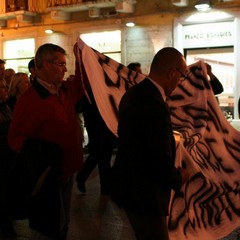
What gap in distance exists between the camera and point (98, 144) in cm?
805

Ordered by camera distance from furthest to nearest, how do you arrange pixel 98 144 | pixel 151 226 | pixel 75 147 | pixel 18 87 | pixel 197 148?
pixel 98 144 → pixel 18 87 → pixel 197 148 → pixel 75 147 → pixel 151 226

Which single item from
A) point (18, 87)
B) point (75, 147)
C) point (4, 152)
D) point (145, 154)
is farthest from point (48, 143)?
point (18, 87)

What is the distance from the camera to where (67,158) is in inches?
158

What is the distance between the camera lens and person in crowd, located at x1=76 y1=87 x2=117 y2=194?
7895 mm

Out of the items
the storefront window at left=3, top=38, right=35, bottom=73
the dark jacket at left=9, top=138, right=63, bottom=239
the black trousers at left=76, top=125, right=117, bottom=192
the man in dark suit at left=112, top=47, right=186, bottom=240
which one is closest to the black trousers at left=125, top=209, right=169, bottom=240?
the man in dark suit at left=112, top=47, right=186, bottom=240

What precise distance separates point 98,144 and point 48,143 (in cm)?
424

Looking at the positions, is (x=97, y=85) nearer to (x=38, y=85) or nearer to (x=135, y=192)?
(x=38, y=85)

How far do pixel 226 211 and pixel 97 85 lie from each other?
165 cm

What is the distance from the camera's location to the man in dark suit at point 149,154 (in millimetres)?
3041

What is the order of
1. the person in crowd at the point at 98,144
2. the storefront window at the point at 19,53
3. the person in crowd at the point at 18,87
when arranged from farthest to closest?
1. the storefront window at the point at 19,53
2. the person in crowd at the point at 98,144
3. the person in crowd at the point at 18,87

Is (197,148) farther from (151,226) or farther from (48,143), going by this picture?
(151,226)

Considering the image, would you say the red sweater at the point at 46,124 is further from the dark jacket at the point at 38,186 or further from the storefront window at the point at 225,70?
the storefront window at the point at 225,70

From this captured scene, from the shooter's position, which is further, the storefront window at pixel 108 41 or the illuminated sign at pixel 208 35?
the storefront window at pixel 108 41

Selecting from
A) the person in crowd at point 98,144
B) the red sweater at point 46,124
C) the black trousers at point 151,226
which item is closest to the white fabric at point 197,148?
the red sweater at point 46,124
